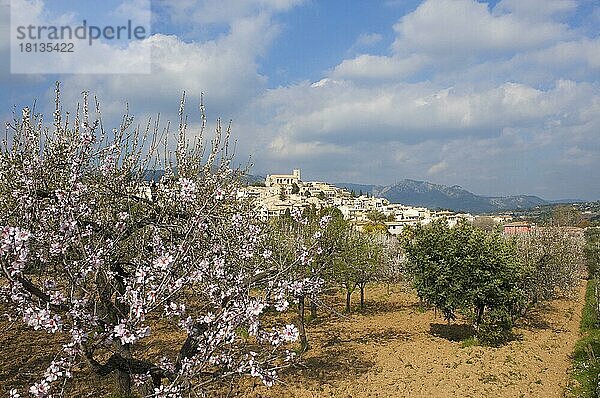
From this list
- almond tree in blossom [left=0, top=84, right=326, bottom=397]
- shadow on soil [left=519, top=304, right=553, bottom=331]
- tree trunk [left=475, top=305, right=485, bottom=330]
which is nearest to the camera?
almond tree in blossom [left=0, top=84, right=326, bottom=397]

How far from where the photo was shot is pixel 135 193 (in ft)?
26.8

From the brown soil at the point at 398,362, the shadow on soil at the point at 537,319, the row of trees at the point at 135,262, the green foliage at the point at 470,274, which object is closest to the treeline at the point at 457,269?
the green foliage at the point at 470,274

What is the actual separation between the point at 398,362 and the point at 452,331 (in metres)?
4.92

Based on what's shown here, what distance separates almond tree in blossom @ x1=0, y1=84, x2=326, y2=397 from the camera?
4.26 m

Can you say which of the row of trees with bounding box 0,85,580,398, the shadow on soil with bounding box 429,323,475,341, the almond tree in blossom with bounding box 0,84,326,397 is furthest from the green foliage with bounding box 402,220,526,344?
the almond tree in blossom with bounding box 0,84,326,397

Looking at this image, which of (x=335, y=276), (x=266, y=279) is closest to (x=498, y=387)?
(x=335, y=276)

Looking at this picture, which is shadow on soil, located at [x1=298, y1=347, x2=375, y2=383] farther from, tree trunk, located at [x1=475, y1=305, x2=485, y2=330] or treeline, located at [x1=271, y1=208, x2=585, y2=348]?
tree trunk, located at [x1=475, y1=305, x2=485, y2=330]

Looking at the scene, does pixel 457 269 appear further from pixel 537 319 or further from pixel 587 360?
pixel 537 319

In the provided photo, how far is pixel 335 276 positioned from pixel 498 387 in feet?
19.9

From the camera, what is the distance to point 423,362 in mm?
12031

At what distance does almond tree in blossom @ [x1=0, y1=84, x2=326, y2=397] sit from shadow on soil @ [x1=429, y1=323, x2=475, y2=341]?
987 cm

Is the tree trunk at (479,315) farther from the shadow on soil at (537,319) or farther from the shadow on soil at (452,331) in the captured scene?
the shadow on soil at (537,319)

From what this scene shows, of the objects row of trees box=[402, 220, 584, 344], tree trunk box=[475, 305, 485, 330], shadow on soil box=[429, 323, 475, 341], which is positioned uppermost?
row of trees box=[402, 220, 584, 344]

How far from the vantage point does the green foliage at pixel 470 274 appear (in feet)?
44.6
